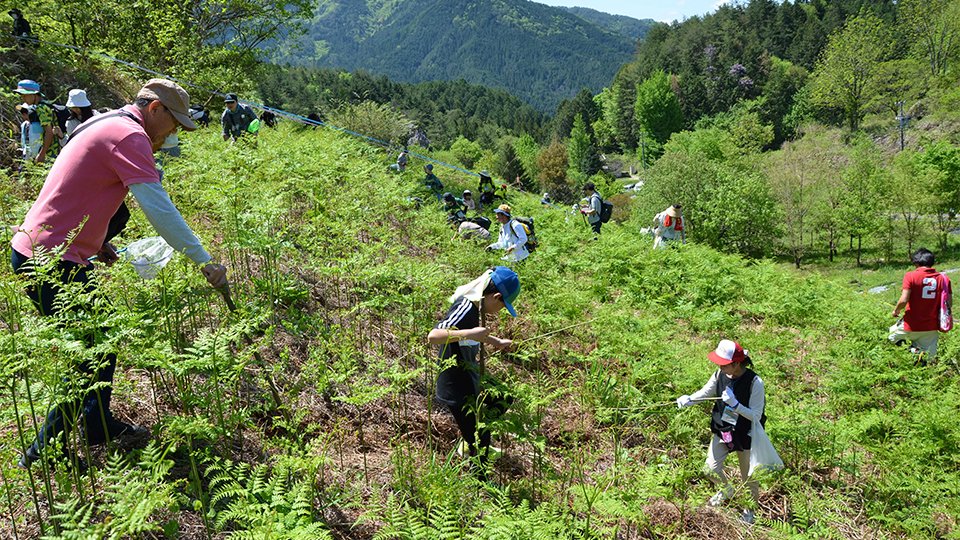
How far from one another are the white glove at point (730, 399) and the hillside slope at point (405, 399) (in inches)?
26.2

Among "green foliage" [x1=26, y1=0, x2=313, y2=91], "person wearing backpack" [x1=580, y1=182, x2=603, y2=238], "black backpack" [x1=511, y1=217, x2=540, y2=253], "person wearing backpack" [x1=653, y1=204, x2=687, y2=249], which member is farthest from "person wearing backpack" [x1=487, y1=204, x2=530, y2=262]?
"green foliage" [x1=26, y1=0, x2=313, y2=91]

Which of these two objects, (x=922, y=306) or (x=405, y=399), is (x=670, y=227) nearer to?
(x=922, y=306)

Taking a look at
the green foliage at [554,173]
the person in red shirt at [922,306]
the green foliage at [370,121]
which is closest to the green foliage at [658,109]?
the green foliage at [554,173]

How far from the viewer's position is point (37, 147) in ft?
26.2

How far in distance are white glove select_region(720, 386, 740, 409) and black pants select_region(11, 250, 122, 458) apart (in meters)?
4.21

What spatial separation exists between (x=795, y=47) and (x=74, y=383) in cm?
11532

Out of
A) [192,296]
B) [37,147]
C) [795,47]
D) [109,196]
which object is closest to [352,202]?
[192,296]

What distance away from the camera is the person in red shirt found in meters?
7.27

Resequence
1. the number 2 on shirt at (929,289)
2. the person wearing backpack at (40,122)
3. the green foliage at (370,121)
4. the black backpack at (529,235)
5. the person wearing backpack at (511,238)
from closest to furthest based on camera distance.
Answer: the number 2 on shirt at (929,289), the person wearing backpack at (40,122), the person wearing backpack at (511,238), the black backpack at (529,235), the green foliage at (370,121)

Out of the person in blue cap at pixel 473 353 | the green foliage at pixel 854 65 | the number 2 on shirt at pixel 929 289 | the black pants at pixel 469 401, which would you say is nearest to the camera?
the person in blue cap at pixel 473 353

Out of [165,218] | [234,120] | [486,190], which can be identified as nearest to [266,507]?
[165,218]

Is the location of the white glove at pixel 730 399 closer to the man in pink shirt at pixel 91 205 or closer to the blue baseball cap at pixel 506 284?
the blue baseball cap at pixel 506 284

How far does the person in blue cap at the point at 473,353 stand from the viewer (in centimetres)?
391

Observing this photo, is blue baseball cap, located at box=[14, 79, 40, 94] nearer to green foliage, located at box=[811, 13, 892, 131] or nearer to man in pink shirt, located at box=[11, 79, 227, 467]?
man in pink shirt, located at box=[11, 79, 227, 467]
